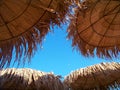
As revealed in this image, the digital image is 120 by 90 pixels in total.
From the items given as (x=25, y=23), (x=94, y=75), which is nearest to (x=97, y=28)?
(x=25, y=23)

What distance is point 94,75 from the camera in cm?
536

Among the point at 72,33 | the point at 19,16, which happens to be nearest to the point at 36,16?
the point at 19,16

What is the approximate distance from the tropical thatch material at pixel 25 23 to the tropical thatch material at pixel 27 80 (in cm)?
114

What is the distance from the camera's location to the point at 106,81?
5.56 m

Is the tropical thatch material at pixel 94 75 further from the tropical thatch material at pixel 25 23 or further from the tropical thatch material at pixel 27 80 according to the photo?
the tropical thatch material at pixel 25 23

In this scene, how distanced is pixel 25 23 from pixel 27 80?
1598 mm

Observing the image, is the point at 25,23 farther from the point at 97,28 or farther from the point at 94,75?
the point at 94,75

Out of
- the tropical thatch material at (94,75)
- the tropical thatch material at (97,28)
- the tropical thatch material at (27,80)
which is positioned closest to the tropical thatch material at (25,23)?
the tropical thatch material at (97,28)

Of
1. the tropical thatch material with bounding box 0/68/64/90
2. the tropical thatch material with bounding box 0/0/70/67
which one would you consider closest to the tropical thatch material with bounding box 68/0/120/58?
the tropical thatch material with bounding box 0/0/70/67

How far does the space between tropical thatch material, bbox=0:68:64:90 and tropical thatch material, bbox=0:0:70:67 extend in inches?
45.0

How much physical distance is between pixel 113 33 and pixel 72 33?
66cm

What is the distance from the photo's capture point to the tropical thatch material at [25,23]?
8.94 feet

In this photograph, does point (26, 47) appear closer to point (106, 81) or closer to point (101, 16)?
point (101, 16)

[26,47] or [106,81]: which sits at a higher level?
[106,81]
